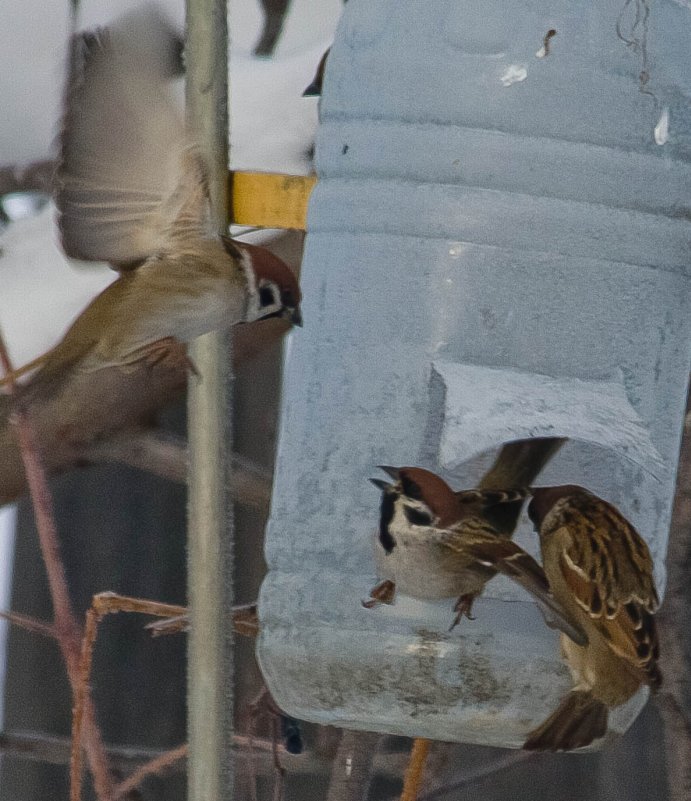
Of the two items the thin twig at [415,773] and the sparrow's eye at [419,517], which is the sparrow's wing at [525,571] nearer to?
the sparrow's eye at [419,517]

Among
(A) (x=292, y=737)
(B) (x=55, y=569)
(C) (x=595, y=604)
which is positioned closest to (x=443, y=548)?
(C) (x=595, y=604)

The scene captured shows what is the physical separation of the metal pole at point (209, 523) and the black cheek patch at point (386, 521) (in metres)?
0.21

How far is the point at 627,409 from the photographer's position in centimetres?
252

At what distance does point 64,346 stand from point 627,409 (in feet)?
2.72

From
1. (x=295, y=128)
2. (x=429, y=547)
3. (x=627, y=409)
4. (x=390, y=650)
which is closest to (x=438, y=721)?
(x=390, y=650)

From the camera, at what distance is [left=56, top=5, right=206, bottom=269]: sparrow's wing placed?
7.83ft

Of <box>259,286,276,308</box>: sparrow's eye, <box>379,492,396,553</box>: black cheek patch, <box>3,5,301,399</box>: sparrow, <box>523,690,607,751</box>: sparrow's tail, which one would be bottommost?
<box>523,690,607,751</box>: sparrow's tail

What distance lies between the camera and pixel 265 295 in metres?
2.40

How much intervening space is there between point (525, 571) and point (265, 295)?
1.72 ft

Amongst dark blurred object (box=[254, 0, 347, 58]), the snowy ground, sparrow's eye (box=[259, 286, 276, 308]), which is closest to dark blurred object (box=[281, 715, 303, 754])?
sparrow's eye (box=[259, 286, 276, 308])

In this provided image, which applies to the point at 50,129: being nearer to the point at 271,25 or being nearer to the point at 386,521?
the point at 271,25

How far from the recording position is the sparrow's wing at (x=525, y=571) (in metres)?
2.21

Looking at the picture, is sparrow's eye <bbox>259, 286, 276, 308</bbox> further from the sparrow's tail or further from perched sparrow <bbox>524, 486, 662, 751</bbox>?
the sparrow's tail

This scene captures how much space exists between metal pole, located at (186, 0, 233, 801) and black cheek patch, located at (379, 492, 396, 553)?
0.21 meters
